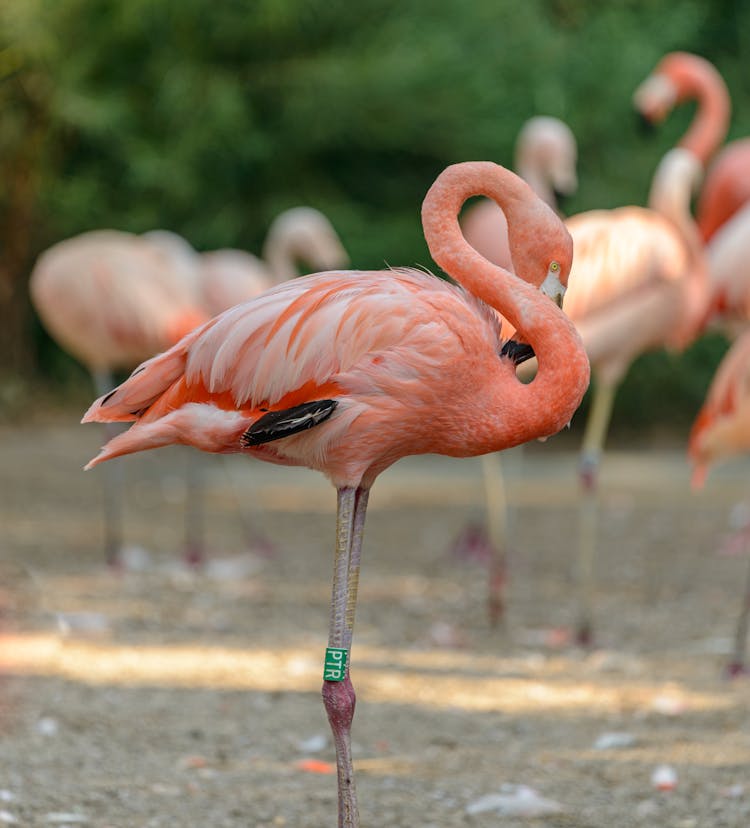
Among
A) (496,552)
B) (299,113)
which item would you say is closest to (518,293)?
(496,552)

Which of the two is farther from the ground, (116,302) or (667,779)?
(116,302)

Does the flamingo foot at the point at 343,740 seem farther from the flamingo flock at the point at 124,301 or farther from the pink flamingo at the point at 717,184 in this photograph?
the pink flamingo at the point at 717,184

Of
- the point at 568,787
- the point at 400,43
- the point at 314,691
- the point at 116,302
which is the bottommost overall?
the point at 568,787

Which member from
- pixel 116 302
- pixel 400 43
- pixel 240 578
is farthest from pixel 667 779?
pixel 400 43

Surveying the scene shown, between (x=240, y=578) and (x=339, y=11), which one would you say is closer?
(x=240, y=578)

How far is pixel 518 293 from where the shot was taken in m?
2.80

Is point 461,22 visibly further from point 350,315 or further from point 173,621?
point 350,315

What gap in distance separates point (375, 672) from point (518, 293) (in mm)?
2173

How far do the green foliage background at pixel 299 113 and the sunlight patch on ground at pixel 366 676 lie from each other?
5.45 m

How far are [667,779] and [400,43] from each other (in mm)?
7645

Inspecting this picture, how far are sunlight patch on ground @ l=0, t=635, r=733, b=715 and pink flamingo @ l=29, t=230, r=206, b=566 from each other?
165 centimetres

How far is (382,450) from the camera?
112 inches

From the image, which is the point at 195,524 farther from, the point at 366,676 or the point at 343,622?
the point at 343,622

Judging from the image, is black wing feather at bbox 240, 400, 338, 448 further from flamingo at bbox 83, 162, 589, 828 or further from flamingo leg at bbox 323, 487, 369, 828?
flamingo leg at bbox 323, 487, 369, 828
